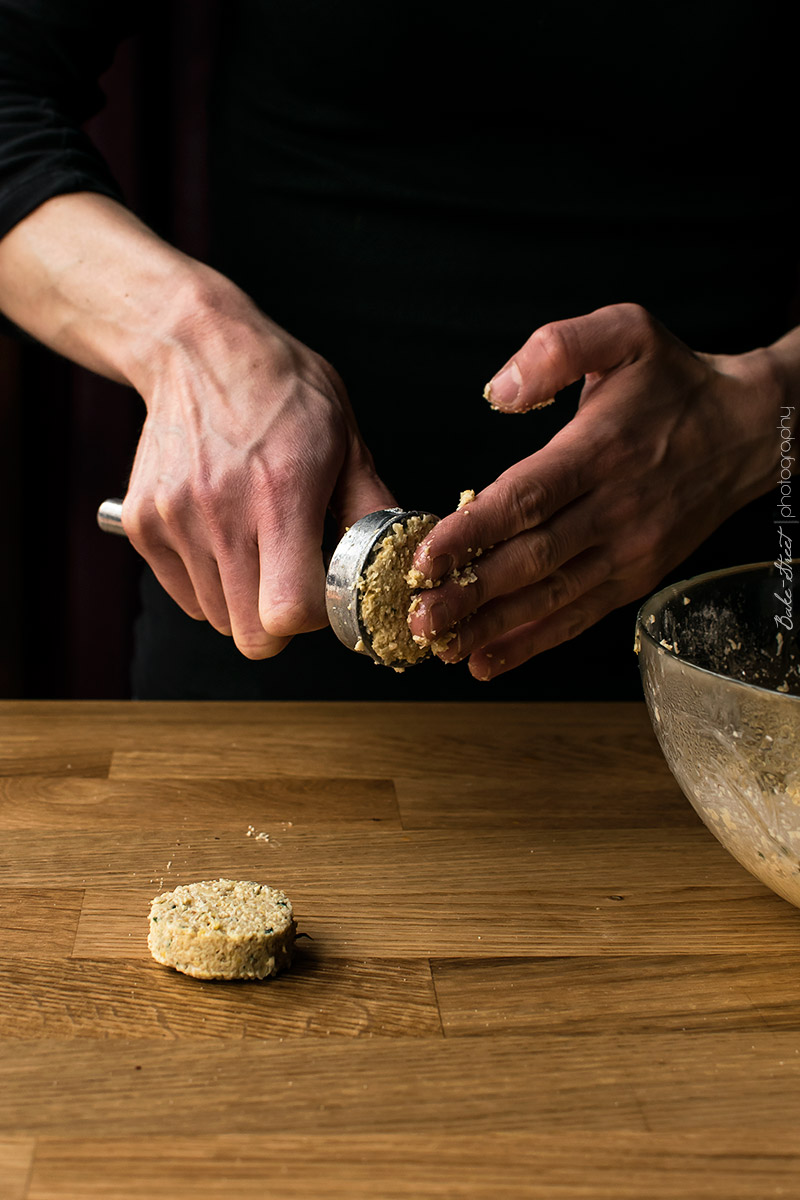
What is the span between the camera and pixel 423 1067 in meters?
0.72

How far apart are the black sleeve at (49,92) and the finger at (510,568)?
590 mm

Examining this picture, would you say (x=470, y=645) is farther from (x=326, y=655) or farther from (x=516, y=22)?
(x=516, y=22)

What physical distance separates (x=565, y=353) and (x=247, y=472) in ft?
1.03

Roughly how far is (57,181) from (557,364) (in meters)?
0.56

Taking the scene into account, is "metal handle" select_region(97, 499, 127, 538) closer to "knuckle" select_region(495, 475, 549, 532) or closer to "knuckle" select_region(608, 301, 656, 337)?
"knuckle" select_region(495, 475, 549, 532)

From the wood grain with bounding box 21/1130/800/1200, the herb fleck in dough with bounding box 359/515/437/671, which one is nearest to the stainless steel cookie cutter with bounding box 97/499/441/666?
the herb fleck in dough with bounding box 359/515/437/671

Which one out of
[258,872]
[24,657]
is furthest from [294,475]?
[24,657]

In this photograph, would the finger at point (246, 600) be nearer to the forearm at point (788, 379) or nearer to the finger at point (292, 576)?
the finger at point (292, 576)

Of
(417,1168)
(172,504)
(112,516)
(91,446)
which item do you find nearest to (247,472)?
(172,504)

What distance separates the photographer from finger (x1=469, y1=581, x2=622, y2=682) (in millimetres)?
1162

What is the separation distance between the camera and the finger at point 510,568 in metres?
0.98

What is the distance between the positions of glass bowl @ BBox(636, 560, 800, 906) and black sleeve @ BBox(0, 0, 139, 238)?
752 millimetres

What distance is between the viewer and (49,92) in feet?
4.27

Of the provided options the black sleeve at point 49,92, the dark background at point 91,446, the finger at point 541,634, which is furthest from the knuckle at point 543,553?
the dark background at point 91,446
